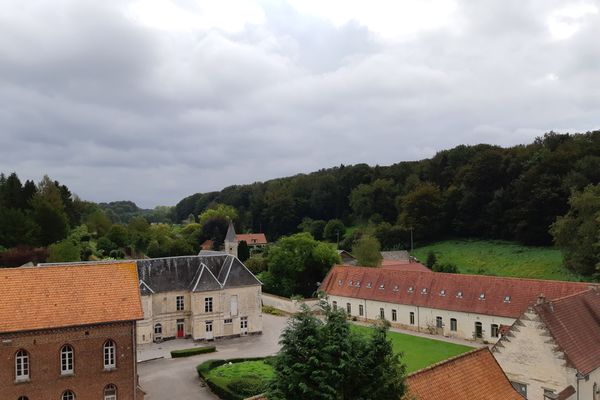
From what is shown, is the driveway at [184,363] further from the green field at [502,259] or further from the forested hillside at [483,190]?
the forested hillside at [483,190]

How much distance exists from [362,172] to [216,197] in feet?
256

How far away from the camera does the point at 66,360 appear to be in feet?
75.7

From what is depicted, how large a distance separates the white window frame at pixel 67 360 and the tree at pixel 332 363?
15.6 meters

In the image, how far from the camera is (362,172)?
120 metres

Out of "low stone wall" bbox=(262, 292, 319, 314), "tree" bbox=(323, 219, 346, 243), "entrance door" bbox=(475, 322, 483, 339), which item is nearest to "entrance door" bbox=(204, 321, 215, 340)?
"low stone wall" bbox=(262, 292, 319, 314)

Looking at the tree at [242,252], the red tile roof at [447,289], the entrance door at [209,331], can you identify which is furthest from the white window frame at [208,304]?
the tree at [242,252]

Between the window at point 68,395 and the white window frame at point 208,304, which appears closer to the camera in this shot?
the window at point 68,395

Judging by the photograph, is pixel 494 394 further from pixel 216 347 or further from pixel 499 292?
pixel 216 347

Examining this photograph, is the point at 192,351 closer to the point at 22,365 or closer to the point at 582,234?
the point at 22,365

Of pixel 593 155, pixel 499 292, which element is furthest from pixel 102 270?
pixel 593 155

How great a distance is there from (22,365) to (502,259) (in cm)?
5595

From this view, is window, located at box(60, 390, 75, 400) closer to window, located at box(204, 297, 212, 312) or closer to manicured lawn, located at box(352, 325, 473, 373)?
manicured lawn, located at box(352, 325, 473, 373)

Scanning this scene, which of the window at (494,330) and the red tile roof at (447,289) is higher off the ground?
the red tile roof at (447,289)

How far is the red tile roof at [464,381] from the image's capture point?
15.2m
